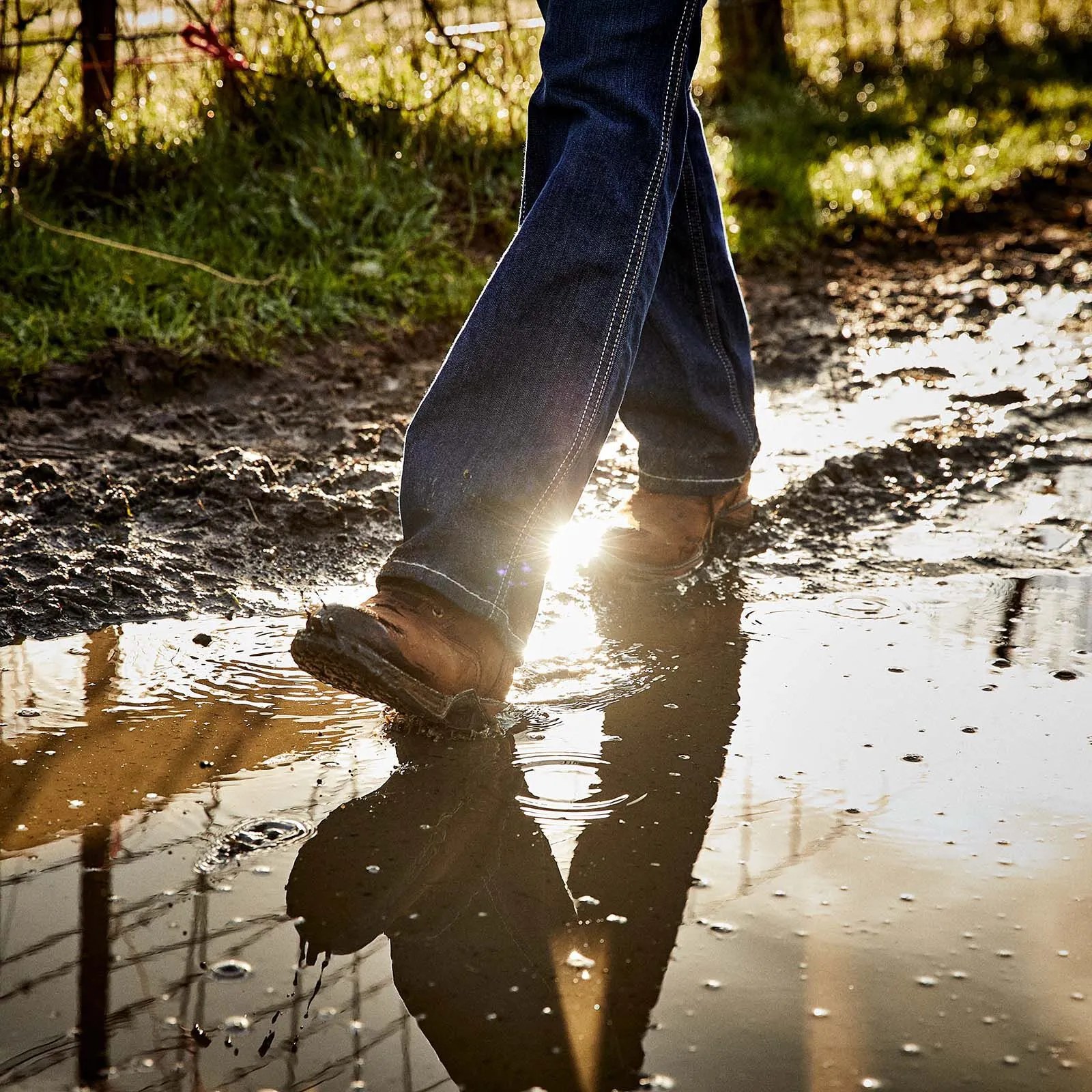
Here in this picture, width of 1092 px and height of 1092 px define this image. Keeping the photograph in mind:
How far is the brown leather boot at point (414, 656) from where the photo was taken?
1.55 metres

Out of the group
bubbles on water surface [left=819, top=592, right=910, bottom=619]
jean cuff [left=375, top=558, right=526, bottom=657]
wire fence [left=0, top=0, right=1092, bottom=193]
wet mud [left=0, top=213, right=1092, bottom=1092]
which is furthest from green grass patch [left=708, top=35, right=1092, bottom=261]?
jean cuff [left=375, top=558, right=526, bottom=657]

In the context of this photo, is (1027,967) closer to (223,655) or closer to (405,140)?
(223,655)

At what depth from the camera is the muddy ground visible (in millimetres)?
2203

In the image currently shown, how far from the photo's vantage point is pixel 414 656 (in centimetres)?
159

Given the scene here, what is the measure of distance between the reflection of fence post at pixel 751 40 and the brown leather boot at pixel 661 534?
5377 mm

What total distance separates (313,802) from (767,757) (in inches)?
23.4

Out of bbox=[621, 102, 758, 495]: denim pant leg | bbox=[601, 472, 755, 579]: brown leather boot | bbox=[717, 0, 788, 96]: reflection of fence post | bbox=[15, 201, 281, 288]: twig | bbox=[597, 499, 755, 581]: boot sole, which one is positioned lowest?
bbox=[597, 499, 755, 581]: boot sole

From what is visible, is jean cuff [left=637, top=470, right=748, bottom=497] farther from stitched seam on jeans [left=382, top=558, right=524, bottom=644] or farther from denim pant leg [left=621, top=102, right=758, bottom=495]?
stitched seam on jeans [left=382, top=558, right=524, bottom=644]

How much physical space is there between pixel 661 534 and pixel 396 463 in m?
0.75

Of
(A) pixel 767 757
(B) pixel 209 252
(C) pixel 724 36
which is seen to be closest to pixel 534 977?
(A) pixel 767 757

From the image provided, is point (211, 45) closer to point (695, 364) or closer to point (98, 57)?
point (98, 57)

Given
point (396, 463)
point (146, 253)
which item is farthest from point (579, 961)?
point (146, 253)

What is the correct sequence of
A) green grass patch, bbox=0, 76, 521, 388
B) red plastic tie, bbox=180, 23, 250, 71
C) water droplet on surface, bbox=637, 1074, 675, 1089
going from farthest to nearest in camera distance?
red plastic tie, bbox=180, 23, 250, 71 → green grass patch, bbox=0, 76, 521, 388 → water droplet on surface, bbox=637, 1074, 675, 1089

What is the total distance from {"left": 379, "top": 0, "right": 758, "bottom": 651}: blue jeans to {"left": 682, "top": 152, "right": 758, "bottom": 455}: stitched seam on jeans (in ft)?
1.09
